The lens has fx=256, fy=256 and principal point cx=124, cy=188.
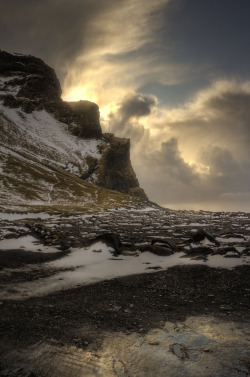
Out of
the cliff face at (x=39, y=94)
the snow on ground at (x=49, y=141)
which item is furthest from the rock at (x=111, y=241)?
the cliff face at (x=39, y=94)

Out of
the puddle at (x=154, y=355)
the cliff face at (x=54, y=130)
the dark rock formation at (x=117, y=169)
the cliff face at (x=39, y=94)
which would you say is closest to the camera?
the puddle at (x=154, y=355)

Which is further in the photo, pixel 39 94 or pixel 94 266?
pixel 39 94

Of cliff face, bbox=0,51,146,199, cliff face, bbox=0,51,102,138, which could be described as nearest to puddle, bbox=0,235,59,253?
cliff face, bbox=0,51,146,199

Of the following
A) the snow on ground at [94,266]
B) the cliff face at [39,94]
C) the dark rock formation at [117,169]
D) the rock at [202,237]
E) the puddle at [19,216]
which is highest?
the cliff face at [39,94]

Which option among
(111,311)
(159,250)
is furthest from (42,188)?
(111,311)

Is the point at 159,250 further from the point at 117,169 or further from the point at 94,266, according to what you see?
the point at 117,169

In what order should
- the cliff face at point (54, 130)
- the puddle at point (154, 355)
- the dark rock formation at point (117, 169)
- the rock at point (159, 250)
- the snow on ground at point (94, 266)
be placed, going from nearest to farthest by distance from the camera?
the puddle at point (154, 355)
the snow on ground at point (94, 266)
the rock at point (159, 250)
the cliff face at point (54, 130)
the dark rock formation at point (117, 169)

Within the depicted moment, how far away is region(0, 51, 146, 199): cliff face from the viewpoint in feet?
427

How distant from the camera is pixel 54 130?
149500 millimetres

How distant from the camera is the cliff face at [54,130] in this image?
427ft

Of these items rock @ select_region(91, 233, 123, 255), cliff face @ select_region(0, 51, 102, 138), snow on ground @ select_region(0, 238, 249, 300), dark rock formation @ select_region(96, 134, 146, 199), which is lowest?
snow on ground @ select_region(0, 238, 249, 300)

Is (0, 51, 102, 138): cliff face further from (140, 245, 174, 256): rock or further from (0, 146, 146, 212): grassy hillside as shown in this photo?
(140, 245, 174, 256): rock

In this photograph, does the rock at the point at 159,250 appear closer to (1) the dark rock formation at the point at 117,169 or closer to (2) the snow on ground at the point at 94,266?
(2) the snow on ground at the point at 94,266

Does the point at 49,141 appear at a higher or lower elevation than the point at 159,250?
higher
